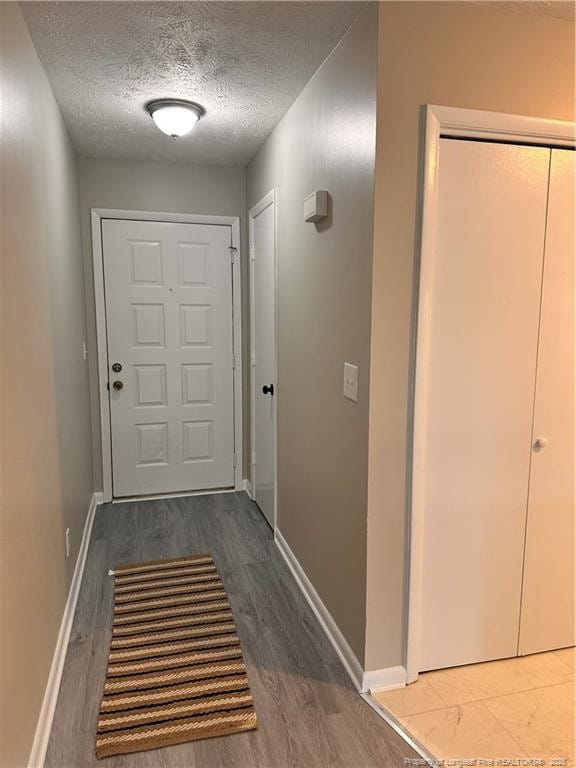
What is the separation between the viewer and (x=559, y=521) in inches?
85.6

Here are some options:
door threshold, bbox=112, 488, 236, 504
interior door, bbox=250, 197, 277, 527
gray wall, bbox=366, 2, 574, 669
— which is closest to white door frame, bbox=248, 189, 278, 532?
interior door, bbox=250, 197, 277, 527

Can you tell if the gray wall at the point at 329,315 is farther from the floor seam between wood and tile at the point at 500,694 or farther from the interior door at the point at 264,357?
the floor seam between wood and tile at the point at 500,694

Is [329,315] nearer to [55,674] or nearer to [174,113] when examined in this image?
[174,113]

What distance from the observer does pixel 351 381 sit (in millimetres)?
1992

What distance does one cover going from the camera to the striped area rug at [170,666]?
182 cm

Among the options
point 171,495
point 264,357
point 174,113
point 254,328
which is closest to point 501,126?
point 174,113

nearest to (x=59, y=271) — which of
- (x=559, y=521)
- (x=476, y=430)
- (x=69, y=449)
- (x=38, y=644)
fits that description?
(x=69, y=449)

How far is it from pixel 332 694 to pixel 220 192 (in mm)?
3204

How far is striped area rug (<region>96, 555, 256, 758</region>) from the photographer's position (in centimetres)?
182

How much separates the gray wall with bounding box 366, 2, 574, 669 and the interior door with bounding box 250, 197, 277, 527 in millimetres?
1364

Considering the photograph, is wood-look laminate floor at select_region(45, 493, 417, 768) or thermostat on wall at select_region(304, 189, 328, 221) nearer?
wood-look laminate floor at select_region(45, 493, 417, 768)

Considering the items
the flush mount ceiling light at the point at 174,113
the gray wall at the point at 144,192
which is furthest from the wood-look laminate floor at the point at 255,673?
the flush mount ceiling light at the point at 174,113

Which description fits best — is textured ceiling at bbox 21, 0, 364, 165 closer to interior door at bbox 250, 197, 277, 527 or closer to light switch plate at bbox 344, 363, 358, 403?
interior door at bbox 250, 197, 277, 527

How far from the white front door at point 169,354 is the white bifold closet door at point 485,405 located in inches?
90.7
